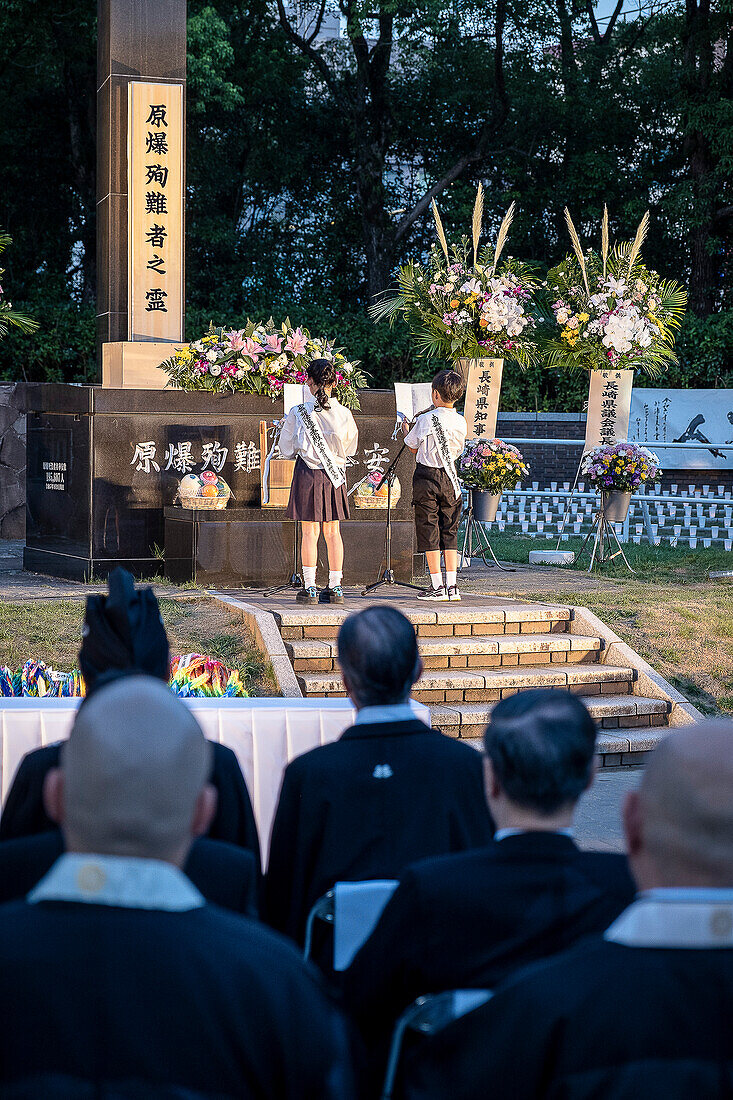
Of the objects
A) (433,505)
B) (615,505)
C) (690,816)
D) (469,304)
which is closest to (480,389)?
(469,304)

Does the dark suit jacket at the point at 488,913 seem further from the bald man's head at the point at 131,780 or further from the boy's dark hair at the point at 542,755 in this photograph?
the bald man's head at the point at 131,780

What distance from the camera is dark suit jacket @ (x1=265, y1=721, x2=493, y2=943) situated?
272 centimetres

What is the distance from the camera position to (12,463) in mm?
17672

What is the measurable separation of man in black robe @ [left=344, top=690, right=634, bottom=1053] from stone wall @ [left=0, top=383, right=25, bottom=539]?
52.7ft

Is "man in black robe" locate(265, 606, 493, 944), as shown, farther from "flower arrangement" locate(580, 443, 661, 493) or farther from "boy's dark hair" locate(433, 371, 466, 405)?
"flower arrangement" locate(580, 443, 661, 493)

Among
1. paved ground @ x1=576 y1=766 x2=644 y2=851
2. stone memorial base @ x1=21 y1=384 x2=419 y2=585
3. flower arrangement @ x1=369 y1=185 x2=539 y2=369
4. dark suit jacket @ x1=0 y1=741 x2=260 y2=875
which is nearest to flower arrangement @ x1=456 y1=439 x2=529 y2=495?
stone memorial base @ x1=21 y1=384 x2=419 y2=585

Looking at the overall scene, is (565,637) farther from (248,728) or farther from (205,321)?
(205,321)

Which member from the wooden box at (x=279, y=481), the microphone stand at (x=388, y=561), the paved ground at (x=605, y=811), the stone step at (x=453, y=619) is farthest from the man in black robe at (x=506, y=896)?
the wooden box at (x=279, y=481)

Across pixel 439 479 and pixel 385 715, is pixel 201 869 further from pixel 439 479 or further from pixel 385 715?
pixel 439 479

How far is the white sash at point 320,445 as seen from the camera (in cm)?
924

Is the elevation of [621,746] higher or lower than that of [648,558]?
lower

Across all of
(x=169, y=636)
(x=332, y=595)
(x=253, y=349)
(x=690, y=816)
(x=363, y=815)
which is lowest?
(x=169, y=636)

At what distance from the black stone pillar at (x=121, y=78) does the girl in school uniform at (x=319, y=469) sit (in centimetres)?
370

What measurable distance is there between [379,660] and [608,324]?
10.4 m
